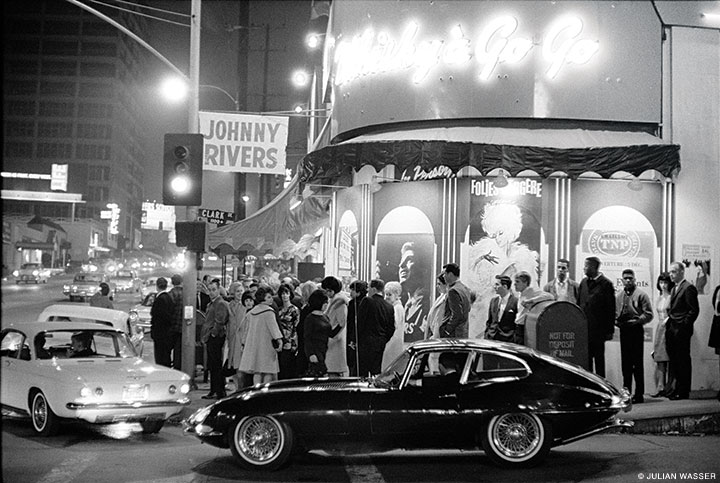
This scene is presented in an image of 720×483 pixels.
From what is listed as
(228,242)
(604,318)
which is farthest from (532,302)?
(228,242)

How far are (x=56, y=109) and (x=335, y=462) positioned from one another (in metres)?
142

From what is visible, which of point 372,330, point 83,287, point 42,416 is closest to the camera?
point 42,416

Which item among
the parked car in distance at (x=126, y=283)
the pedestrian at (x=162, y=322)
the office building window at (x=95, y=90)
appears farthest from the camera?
the office building window at (x=95, y=90)

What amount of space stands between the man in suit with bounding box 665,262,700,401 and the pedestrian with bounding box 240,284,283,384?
5774mm

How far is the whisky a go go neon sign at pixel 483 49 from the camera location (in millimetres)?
14172

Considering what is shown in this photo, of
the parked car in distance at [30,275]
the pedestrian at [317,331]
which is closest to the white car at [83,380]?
the pedestrian at [317,331]

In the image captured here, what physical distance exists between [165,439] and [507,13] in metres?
9.22

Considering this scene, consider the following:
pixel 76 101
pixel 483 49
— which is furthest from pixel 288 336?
pixel 76 101

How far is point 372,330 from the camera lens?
11414mm

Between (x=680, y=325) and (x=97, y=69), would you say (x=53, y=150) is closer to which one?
(x=97, y=69)

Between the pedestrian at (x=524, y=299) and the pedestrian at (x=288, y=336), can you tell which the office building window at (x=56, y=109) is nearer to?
the pedestrian at (x=288, y=336)

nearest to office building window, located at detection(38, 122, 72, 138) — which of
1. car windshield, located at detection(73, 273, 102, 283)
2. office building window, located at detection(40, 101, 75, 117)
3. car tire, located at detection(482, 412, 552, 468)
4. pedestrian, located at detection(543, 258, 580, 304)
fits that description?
office building window, located at detection(40, 101, 75, 117)

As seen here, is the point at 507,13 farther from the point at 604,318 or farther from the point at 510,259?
the point at 604,318

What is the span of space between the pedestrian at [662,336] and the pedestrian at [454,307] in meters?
3.19
